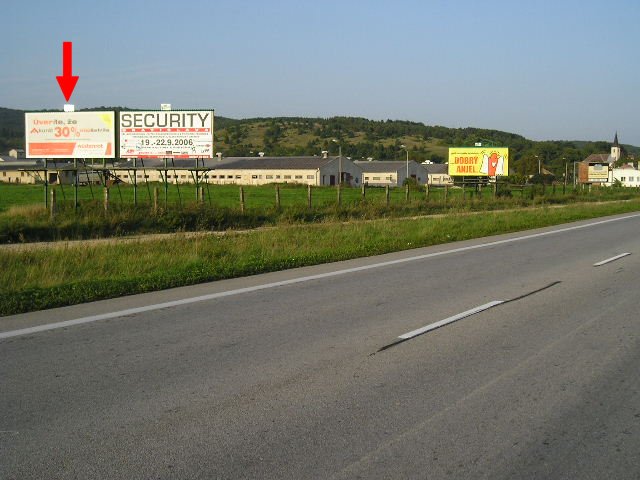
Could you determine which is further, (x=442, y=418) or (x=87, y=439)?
(x=442, y=418)

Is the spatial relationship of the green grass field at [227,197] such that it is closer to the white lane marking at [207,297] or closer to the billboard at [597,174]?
the white lane marking at [207,297]

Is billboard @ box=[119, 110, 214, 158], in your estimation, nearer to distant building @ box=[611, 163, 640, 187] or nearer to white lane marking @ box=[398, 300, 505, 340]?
white lane marking @ box=[398, 300, 505, 340]

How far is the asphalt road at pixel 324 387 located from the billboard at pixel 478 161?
40793mm

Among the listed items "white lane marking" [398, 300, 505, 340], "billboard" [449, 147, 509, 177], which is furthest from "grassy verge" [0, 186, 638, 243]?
"billboard" [449, 147, 509, 177]

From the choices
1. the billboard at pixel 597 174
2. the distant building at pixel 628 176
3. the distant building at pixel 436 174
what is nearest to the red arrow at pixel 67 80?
the billboard at pixel 597 174

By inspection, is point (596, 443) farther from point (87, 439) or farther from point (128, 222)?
point (128, 222)

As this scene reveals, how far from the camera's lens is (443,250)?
1916 cm

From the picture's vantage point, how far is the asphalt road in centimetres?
491

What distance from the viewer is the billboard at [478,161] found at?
169 feet

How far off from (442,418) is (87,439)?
2.66m

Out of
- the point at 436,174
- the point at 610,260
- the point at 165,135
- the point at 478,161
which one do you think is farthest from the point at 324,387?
the point at 436,174

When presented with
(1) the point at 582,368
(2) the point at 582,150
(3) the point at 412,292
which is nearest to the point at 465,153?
(3) the point at 412,292

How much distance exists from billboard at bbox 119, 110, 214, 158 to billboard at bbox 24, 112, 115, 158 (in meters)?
0.64

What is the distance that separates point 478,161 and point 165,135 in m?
28.5
